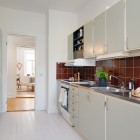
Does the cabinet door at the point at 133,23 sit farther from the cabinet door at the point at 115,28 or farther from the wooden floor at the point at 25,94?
the wooden floor at the point at 25,94

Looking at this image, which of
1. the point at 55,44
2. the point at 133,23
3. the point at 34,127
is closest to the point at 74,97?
the point at 34,127

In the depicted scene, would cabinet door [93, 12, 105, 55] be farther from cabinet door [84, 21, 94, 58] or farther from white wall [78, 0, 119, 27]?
white wall [78, 0, 119, 27]

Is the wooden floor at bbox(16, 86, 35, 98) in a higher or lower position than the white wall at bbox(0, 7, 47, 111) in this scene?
lower

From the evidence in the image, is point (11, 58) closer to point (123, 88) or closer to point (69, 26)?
point (69, 26)

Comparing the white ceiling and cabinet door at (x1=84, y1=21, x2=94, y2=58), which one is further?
the white ceiling

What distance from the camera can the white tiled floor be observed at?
2989 mm

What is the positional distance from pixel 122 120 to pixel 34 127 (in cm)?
215

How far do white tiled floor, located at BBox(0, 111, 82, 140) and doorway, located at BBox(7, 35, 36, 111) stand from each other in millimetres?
809

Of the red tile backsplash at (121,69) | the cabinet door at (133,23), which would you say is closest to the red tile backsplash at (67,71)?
the red tile backsplash at (121,69)

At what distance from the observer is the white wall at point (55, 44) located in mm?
4672

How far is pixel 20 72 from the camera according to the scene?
36.9 feet

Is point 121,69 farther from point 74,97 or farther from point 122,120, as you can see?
point 122,120

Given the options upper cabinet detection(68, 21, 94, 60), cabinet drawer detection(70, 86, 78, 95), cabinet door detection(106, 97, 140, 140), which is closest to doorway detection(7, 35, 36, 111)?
upper cabinet detection(68, 21, 94, 60)

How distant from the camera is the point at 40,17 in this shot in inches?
197
